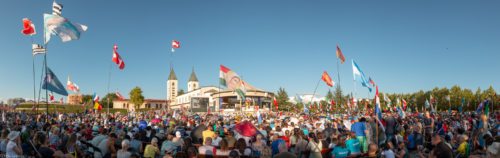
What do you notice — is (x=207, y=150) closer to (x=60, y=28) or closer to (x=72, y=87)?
(x=60, y=28)

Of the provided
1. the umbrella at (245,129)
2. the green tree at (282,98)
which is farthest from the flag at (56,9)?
the green tree at (282,98)

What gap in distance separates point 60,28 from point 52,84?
2502 millimetres

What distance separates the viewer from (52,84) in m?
14.0

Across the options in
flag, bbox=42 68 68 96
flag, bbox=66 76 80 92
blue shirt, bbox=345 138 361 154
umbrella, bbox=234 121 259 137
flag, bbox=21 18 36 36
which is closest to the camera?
blue shirt, bbox=345 138 361 154

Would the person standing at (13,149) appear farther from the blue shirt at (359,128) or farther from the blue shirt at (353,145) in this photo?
the blue shirt at (359,128)

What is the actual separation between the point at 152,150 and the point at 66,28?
7.14 metres

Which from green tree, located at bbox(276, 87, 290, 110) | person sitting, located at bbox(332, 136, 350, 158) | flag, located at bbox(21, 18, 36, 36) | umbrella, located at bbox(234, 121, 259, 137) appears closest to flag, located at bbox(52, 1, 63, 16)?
flag, located at bbox(21, 18, 36, 36)

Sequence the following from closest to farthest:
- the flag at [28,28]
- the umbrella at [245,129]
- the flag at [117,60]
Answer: the umbrella at [245,129] → the flag at [28,28] → the flag at [117,60]

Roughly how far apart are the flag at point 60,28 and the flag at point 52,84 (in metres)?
1.71

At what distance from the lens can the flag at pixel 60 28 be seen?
1295 centimetres

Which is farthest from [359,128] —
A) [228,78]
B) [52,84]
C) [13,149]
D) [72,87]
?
[72,87]

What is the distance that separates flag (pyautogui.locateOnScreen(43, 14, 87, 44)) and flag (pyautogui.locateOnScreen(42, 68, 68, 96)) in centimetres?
171

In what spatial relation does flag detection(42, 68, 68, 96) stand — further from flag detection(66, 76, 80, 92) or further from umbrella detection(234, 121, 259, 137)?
flag detection(66, 76, 80, 92)

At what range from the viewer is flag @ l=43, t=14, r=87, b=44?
12.9 m
